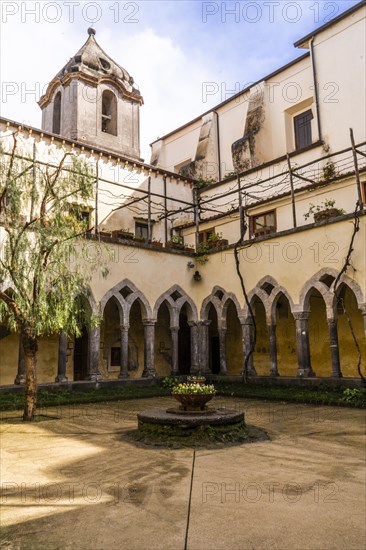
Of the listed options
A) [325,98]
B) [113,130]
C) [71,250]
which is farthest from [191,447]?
[113,130]

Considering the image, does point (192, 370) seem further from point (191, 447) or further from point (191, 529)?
point (191, 529)

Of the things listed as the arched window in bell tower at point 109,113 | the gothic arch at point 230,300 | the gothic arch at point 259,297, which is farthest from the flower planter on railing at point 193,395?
the arched window in bell tower at point 109,113

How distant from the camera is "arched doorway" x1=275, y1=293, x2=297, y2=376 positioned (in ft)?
53.4

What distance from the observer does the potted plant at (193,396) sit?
731 cm

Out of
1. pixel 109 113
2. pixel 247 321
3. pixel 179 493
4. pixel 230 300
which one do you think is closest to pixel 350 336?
pixel 247 321

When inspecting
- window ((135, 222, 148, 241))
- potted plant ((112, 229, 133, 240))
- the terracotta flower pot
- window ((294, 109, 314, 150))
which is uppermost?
window ((294, 109, 314, 150))

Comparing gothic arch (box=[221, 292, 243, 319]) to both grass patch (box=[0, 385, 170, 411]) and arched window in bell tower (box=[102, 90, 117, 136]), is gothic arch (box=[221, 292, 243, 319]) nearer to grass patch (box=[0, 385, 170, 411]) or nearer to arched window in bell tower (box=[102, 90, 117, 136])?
grass patch (box=[0, 385, 170, 411])

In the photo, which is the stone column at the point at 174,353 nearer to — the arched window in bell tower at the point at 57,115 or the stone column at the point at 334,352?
the stone column at the point at 334,352

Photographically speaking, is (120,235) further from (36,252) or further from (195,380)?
(195,380)

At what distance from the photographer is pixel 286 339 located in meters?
16.5

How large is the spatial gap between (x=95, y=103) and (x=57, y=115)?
2392 mm

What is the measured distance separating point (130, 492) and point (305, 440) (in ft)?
10.8

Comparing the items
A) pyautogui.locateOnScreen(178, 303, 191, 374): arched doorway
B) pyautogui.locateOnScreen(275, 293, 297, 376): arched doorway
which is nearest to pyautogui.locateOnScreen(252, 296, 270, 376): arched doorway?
pyautogui.locateOnScreen(275, 293, 297, 376): arched doorway

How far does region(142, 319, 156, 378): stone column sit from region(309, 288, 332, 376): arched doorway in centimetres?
554
